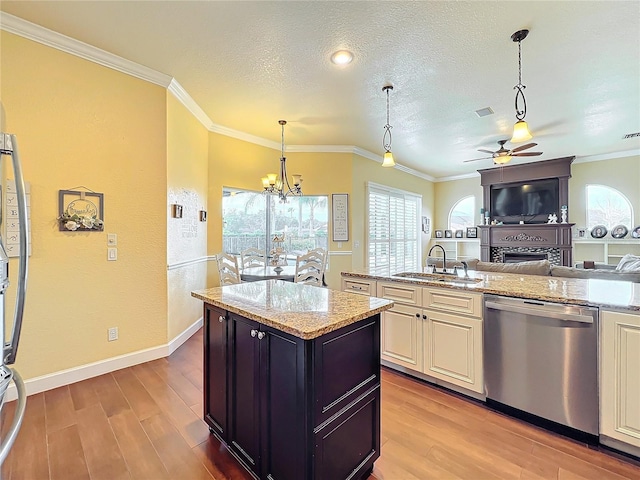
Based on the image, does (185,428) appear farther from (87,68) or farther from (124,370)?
(87,68)

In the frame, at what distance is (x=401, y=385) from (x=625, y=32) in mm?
3462

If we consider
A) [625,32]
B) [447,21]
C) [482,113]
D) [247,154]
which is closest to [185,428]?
[447,21]

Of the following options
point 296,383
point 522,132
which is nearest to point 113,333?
point 296,383

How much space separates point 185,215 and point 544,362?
12.3ft

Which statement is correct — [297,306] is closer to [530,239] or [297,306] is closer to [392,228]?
[392,228]

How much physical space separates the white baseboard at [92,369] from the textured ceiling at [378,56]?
282 centimetres

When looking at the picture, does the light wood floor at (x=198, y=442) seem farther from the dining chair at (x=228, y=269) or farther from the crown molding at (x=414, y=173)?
the crown molding at (x=414, y=173)

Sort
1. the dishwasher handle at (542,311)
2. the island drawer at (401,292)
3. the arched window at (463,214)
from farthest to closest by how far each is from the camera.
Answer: the arched window at (463,214)
the island drawer at (401,292)
the dishwasher handle at (542,311)

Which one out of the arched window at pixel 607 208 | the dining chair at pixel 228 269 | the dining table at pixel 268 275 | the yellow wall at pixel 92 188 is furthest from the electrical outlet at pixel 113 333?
the arched window at pixel 607 208

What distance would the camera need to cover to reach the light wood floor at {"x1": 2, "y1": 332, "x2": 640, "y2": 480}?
1.64 metres

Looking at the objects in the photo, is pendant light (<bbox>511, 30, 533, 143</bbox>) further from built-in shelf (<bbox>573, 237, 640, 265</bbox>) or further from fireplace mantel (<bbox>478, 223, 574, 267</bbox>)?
built-in shelf (<bbox>573, 237, 640, 265</bbox>)

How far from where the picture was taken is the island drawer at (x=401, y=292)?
8.57 feet

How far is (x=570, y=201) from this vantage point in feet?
21.2

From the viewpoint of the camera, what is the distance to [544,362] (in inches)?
80.2
